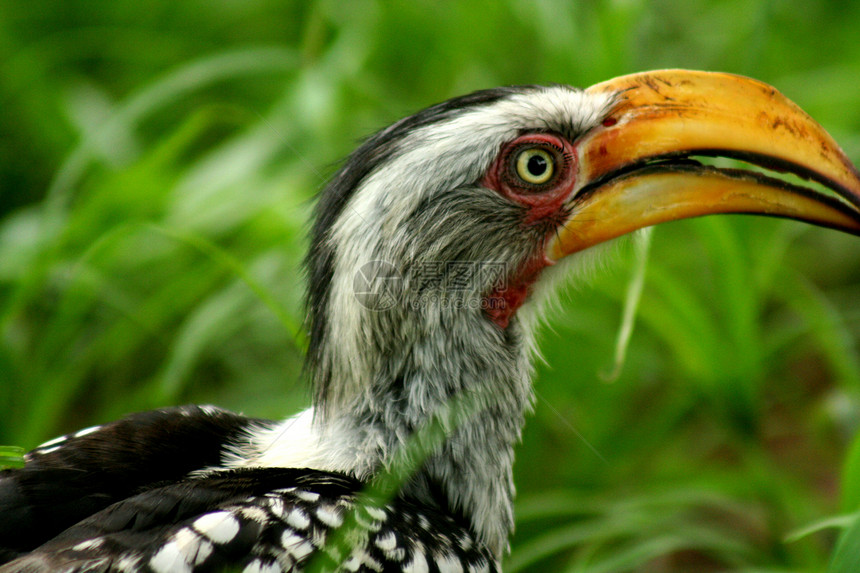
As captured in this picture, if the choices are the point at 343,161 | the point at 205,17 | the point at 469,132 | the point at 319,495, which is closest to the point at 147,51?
the point at 205,17

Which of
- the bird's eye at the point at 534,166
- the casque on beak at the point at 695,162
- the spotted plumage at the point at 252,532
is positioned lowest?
the spotted plumage at the point at 252,532

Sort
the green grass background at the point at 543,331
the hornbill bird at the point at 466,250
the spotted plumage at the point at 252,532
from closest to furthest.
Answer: the spotted plumage at the point at 252,532
the hornbill bird at the point at 466,250
the green grass background at the point at 543,331

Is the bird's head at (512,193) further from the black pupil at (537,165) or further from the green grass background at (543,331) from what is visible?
the green grass background at (543,331)

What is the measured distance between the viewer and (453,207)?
6.10 ft

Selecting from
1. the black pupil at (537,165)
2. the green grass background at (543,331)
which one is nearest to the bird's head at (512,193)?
the black pupil at (537,165)

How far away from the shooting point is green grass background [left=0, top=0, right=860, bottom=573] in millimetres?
2559


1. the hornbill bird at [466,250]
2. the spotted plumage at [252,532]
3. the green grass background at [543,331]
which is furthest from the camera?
the green grass background at [543,331]

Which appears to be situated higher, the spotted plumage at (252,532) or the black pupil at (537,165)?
the black pupil at (537,165)

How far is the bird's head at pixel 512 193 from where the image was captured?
5.96 feet

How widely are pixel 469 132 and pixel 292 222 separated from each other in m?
1.44

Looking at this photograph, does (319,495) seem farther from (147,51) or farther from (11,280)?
(147,51)

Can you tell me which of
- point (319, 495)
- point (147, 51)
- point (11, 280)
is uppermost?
point (147, 51)

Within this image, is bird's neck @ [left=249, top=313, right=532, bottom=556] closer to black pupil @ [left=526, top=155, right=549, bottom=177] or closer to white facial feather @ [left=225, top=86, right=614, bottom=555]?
white facial feather @ [left=225, top=86, right=614, bottom=555]

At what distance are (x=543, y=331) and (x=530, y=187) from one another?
0.61 m
